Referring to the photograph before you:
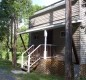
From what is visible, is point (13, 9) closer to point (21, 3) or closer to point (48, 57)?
point (21, 3)

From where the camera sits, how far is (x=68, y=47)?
12.1m

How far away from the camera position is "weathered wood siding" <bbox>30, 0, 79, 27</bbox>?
1842 cm

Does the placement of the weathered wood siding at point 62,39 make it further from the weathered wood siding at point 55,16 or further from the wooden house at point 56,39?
the weathered wood siding at point 55,16

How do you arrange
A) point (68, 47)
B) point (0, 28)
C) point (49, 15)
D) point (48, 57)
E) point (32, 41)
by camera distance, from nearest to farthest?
point (68, 47) → point (48, 57) → point (49, 15) → point (32, 41) → point (0, 28)

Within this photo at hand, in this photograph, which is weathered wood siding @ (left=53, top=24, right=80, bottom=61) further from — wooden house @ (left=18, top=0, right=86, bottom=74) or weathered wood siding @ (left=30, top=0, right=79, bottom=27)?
weathered wood siding @ (left=30, top=0, right=79, bottom=27)

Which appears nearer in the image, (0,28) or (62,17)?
(62,17)

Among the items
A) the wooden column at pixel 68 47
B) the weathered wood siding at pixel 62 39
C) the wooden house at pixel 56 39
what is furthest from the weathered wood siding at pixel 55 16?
the wooden column at pixel 68 47

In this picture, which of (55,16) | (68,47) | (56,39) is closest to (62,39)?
(56,39)

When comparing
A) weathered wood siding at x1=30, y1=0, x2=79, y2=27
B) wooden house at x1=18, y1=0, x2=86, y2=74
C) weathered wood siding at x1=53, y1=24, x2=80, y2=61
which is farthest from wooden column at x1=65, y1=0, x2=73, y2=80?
weathered wood siding at x1=30, y1=0, x2=79, y2=27

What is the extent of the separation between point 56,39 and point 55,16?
7.66 ft

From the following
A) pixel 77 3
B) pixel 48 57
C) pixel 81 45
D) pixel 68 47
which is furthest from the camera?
pixel 48 57

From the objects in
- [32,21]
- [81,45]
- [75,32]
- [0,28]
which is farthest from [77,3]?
[0,28]

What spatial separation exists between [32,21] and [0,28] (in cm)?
594

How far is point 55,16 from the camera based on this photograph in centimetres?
2181
